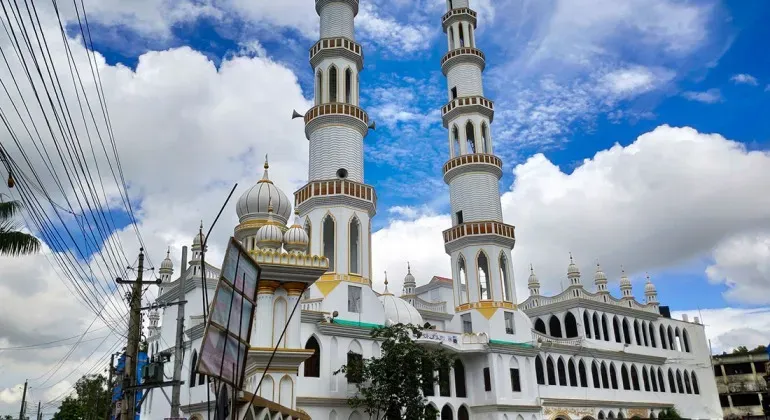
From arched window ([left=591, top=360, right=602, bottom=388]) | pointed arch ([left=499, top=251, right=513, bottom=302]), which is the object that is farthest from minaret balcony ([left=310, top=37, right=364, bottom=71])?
arched window ([left=591, top=360, right=602, bottom=388])

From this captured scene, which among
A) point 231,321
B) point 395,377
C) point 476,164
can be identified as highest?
point 476,164

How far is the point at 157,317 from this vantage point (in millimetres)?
46812

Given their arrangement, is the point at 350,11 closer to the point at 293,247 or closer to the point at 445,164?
the point at 445,164

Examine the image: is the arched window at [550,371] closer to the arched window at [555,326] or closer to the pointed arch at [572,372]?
the pointed arch at [572,372]

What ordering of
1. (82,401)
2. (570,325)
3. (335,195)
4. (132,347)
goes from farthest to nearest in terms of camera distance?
1. (82,401)
2. (570,325)
3. (335,195)
4. (132,347)

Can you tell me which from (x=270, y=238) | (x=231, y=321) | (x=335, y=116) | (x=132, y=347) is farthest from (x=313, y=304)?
(x=231, y=321)

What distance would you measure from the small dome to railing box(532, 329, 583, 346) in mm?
8137

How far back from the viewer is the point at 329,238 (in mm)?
32406

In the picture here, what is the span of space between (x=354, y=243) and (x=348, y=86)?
9088 millimetres

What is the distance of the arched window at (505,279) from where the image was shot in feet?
119

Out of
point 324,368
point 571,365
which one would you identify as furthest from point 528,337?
point 324,368

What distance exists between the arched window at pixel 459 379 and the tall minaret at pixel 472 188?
82.7 inches

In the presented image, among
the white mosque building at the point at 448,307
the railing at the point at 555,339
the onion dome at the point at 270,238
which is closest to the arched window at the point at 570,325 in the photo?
the white mosque building at the point at 448,307

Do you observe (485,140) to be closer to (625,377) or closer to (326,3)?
(326,3)
